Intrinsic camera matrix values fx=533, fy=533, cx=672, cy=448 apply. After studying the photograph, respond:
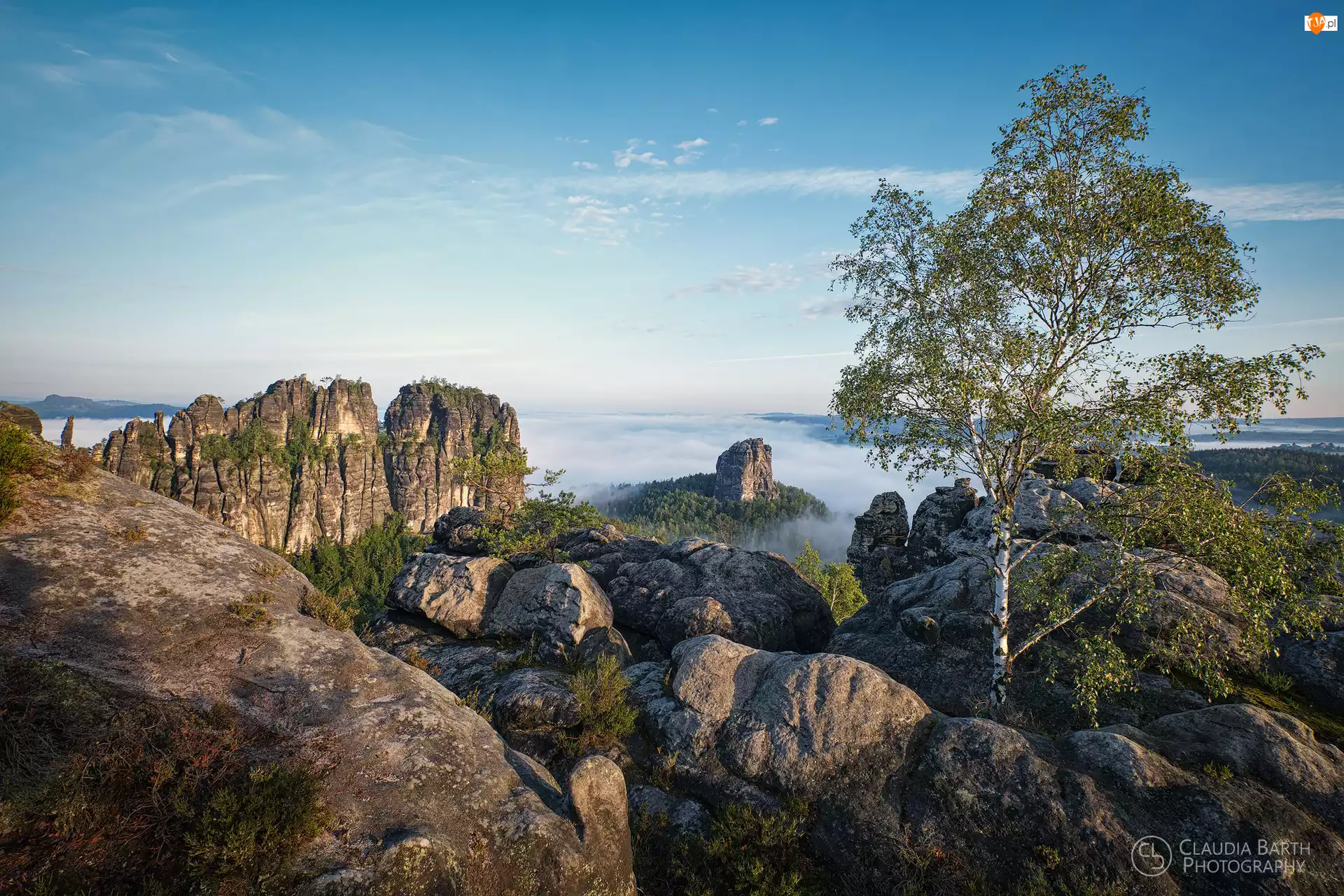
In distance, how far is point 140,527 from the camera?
10.6 m

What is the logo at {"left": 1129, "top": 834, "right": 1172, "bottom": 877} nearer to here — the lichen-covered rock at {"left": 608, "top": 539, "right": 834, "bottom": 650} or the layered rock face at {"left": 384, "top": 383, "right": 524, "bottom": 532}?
the lichen-covered rock at {"left": 608, "top": 539, "right": 834, "bottom": 650}

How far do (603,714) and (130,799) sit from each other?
8926mm

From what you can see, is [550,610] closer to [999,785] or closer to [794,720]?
[794,720]

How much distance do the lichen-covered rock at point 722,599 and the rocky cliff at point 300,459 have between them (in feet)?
370

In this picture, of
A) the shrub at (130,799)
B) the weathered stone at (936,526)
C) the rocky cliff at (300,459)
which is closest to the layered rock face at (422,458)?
the rocky cliff at (300,459)

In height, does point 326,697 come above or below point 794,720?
above

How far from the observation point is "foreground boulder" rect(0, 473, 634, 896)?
25.4 feet

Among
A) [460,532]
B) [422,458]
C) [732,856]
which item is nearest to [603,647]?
[732,856]

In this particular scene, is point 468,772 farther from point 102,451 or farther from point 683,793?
point 102,451

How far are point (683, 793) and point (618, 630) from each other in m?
8.40

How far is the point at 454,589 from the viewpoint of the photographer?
19.7 meters

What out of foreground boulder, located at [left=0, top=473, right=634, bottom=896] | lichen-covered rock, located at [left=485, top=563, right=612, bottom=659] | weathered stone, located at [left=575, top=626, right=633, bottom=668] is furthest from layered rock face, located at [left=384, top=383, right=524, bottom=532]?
foreground boulder, located at [left=0, top=473, right=634, bottom=896]

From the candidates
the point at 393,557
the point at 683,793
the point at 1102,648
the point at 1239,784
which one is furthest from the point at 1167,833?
the point at 393,557

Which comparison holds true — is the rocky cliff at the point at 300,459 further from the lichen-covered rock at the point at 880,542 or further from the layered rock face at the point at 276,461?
the lichen-covered rock at the point at 880,542
